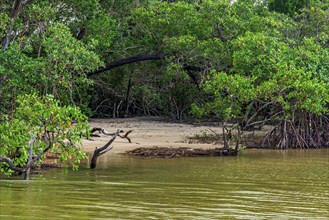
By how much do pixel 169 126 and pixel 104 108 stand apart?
6.03 m

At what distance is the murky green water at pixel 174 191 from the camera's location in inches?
273

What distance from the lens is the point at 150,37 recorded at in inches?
808

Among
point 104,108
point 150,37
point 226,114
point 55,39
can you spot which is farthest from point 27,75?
point 104,108

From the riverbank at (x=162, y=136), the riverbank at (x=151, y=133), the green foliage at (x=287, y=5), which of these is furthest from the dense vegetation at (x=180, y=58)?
the green foliage at (x=287, y=5)

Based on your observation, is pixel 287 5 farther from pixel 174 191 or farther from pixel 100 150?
pixel 174 191

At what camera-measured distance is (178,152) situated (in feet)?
46.4

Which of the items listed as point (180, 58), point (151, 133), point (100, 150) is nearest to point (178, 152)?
point (100, 150)

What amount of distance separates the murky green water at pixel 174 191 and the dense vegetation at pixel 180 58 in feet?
4.87

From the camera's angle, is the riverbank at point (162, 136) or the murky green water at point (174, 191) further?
the riverbank at point (162, 136)

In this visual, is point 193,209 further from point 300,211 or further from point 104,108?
point 104,108

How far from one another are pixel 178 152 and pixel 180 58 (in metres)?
6.03

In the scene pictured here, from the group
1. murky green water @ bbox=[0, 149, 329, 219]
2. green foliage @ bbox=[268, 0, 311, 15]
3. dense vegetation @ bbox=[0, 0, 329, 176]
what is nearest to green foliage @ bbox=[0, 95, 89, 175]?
dense vegetation @ bbox=[0, 0, 329, 176]

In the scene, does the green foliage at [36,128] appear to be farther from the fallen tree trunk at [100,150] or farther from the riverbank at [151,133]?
the riverbank at [151,133]

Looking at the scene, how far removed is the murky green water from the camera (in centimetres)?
693
